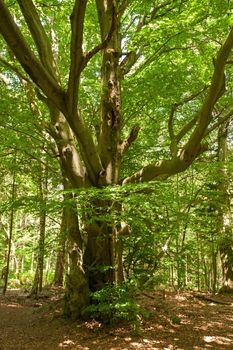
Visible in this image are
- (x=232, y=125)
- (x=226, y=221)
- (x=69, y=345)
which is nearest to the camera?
(x=69, y=345)

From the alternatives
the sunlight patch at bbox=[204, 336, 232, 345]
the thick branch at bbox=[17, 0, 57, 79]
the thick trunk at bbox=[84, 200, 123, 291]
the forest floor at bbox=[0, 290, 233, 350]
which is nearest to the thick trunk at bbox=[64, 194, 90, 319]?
the thick trunk at bbox=[84, 200, 123, 291]

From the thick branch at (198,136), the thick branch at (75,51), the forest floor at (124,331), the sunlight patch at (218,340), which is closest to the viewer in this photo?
the thick branch at (75,51)

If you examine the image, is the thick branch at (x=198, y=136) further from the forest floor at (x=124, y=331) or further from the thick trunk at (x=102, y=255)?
the forest floor at (x=124, y=331)

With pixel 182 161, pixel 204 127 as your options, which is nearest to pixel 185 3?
pixel 204 127

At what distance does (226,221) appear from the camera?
12773mm

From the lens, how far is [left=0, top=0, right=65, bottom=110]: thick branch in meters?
4.58

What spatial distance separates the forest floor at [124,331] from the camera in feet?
19.7

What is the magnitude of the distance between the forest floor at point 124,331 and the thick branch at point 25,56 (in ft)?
13.8

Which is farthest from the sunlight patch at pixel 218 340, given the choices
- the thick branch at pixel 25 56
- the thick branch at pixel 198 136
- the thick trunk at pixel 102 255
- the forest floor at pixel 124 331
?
the thick branch at pixel 25 56

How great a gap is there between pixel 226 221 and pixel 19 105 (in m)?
8.46

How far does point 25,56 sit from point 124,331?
17.0 ft

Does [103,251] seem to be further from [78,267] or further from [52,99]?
[52,99]

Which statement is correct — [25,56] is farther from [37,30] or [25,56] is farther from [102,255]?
[102,255]

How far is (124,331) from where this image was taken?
651 cm
